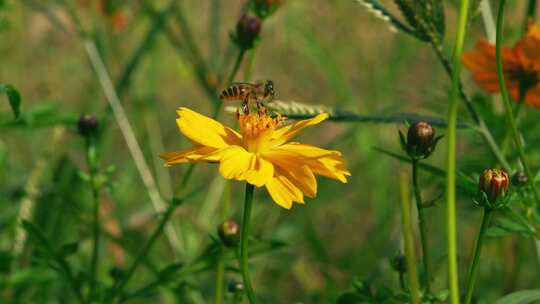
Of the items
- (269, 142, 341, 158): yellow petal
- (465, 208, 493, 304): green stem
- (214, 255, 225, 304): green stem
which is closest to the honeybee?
(269, 142, 341, 158): yellow petal

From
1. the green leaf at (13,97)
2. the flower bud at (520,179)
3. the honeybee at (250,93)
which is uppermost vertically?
the green leaf at (13,97)

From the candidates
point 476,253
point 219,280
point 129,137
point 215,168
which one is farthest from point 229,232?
point 215,168

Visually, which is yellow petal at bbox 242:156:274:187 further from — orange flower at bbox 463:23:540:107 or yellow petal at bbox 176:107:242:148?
orange flower at bbox 463:23:540:107

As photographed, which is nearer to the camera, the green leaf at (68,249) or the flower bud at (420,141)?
the flower bud at (420,141)

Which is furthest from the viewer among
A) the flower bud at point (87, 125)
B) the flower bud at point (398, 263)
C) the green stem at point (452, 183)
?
the flower bud at point (87, 125)

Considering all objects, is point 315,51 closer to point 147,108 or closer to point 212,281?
point 147,108

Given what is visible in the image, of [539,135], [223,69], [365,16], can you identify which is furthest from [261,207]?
[365,16]

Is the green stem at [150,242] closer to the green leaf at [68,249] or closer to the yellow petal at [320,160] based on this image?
the green leaf at [68,249]

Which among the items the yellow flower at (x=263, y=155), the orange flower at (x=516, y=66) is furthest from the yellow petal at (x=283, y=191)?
the orange flower at (x=516, y=66)
